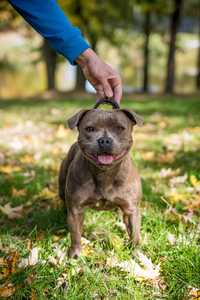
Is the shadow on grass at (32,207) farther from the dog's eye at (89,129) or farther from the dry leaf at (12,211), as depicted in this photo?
the dog's eye at (89,129)

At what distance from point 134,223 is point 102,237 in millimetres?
361

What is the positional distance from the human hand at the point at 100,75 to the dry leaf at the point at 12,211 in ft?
4.88

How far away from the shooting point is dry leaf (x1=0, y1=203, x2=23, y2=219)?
15.7 ft

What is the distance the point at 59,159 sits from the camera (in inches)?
275

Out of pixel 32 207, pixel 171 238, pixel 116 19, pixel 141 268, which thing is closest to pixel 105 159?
pixel 141 268

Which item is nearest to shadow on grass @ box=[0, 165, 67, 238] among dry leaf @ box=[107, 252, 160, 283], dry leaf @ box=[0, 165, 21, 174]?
dry leaf @ box=[0, 165, 21, 174]

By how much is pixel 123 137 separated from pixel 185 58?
42.9 m

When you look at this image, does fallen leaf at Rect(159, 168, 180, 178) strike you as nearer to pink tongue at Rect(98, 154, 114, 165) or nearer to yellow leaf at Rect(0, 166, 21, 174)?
yellow leaf at Rect(0, 166, 21, 174)

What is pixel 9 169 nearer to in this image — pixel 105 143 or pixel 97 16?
pixel 105 143

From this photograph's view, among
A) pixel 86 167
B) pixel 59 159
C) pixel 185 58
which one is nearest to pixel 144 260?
pixel 86 167

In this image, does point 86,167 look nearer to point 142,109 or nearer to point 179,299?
point 179,299

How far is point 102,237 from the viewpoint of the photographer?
410 cm

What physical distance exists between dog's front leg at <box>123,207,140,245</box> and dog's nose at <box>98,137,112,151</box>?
2.12 ft

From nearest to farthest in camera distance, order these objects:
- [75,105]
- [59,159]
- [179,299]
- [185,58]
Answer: [179,299], [59,159], [75,105], [185,58]
